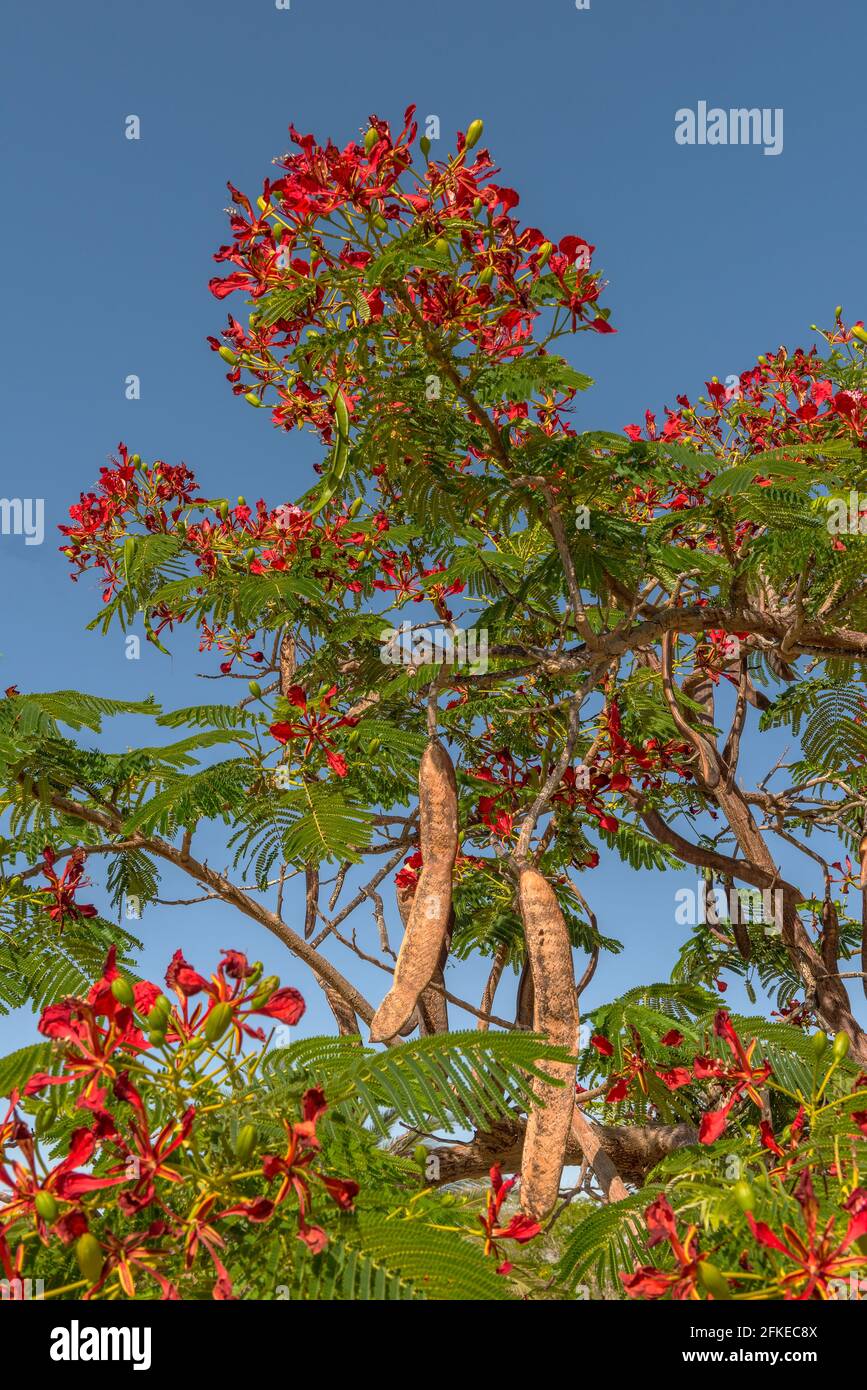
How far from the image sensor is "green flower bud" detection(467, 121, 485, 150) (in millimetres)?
3217

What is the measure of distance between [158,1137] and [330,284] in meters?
2.50

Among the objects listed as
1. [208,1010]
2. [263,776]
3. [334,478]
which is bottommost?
[208,1010]

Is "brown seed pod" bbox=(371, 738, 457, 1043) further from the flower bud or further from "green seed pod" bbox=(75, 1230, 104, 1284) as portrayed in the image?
"green seed pod" bbox=(75, 1230, 104, 1284)

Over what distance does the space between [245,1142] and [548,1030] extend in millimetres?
1286

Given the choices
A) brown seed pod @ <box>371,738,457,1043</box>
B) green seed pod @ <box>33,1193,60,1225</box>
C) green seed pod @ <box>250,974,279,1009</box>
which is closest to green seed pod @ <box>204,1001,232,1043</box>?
green seed pod @ <box>250,974,279,1009</box>

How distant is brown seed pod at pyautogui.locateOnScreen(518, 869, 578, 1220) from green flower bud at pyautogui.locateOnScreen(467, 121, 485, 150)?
7.05 feet

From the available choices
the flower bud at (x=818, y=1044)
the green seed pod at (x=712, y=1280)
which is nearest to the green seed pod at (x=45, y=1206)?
the green seed pod at (x=712, y=1280)

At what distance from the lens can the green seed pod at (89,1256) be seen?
130 centimetres

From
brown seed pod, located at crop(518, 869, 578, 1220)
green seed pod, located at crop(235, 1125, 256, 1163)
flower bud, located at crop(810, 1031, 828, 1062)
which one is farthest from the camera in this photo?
brown seed pod, located at crop(518, 869, 578, 1220)

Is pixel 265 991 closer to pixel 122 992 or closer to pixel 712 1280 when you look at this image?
pixel 122 992

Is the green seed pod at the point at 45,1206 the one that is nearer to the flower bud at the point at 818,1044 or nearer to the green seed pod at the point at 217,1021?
the green seed pod at the point at 217,1021
